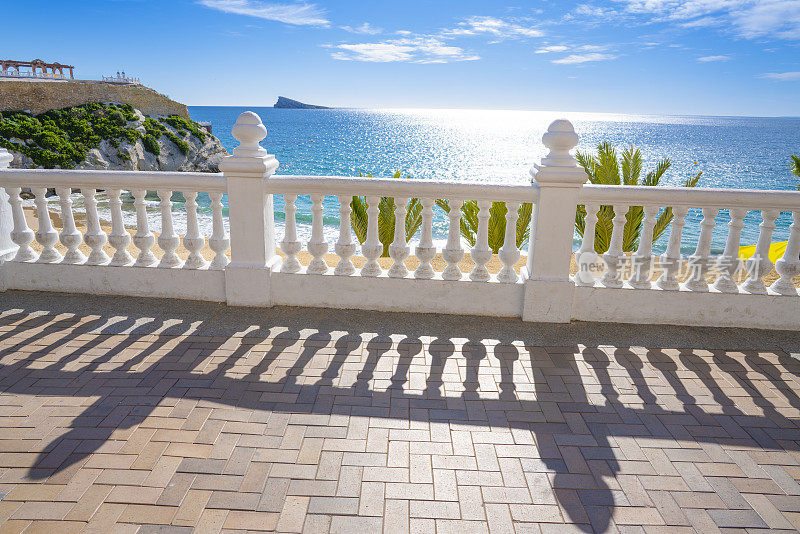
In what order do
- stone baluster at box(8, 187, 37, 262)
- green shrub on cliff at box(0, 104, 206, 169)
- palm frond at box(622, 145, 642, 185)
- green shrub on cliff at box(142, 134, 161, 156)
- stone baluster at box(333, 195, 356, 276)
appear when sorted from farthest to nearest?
green shrub on cliff at box(142, 134, 161, 156)
green shrub on cliff at box(0, 104, 206, 169)
palm frond at box(622, 145, 642, 185)
stone baluster at box(8, 187, 37, 262)
stone baluster at box(333, 195, 356, 276)

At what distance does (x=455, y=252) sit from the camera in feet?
16.1

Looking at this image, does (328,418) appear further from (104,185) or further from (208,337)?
(104,185)

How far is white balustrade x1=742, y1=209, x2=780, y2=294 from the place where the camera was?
15.0ft

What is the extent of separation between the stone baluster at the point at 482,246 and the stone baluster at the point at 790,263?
2.54 metres

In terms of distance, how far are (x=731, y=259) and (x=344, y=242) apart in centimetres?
343

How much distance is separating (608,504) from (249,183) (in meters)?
3.76

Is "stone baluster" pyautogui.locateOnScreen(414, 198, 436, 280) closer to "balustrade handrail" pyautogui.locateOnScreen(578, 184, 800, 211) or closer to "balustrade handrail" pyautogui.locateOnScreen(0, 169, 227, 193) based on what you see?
"balustrade handrail" pyautogui.locateOnScreen(578, 184, 800, 211)

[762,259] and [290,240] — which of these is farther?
A: [290,240]

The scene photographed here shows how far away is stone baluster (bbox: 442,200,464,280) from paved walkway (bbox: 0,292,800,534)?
45 cm

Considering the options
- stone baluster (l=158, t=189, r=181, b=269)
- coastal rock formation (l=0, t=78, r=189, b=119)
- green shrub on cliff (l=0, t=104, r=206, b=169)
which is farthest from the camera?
coastal rock formation (l=0, t=78, r=189, b=119)

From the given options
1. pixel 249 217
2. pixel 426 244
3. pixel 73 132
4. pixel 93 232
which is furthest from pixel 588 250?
pixel 73 132

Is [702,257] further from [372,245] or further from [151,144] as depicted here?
[151,144]

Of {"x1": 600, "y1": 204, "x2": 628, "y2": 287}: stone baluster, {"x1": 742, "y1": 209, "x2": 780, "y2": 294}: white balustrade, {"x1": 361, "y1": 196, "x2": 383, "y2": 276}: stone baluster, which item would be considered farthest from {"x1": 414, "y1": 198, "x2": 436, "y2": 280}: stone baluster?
{"x1": 742, "y1": 209, "x2": 780, "y2": 294}: white balustrade

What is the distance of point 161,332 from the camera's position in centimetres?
452
